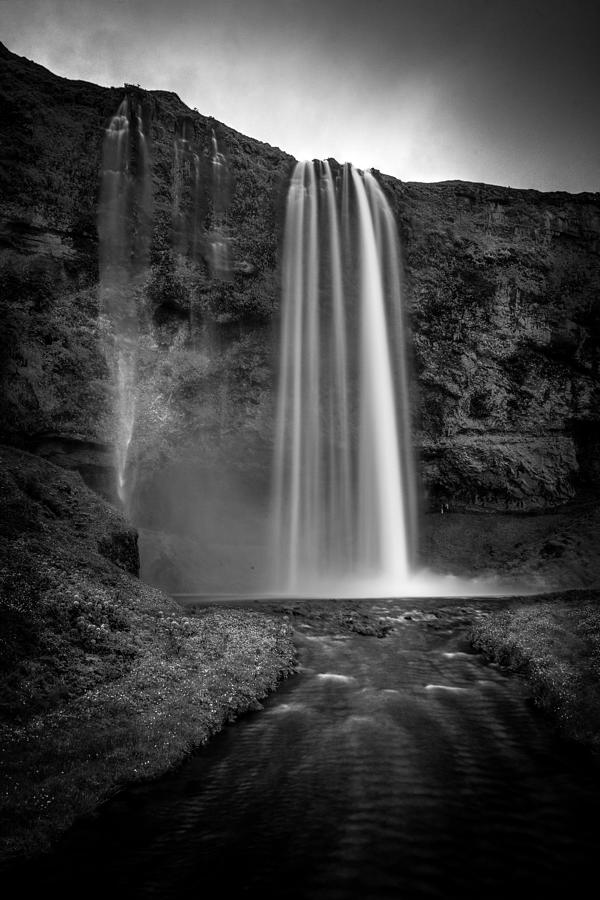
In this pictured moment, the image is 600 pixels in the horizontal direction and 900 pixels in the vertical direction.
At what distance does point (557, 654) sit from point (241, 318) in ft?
108

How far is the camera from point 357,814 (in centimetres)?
772

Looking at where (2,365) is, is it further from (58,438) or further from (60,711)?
(60,711)

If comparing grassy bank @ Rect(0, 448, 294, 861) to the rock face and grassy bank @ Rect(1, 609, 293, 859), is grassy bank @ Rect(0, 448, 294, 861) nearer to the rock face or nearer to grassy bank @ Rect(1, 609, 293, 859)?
grassy bank @ Rect(1, 609, 293, 859)

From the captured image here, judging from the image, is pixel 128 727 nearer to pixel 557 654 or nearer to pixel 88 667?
pixel 88 667

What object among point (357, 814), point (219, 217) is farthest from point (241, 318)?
point (357, 814)

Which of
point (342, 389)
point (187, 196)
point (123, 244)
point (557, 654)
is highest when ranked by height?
point (187, 196)

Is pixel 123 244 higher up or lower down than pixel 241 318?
higher up

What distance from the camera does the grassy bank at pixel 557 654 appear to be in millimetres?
11375

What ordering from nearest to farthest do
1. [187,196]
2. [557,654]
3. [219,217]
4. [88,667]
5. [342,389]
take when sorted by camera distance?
[88,667]
[557,654]
[187,196]
[219,217]
[342,389]

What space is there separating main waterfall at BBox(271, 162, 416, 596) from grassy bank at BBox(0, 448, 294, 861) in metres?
20.8

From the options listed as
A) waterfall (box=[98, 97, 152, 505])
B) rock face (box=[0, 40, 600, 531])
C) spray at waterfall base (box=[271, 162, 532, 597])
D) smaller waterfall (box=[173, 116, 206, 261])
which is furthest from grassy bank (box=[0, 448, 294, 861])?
smaller waterfall (box=[173, 116, 206, 261])

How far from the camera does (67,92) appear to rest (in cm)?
3841

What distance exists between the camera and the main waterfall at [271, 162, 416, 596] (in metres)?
42.5

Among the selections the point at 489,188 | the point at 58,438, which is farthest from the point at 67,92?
the point at 489,188
